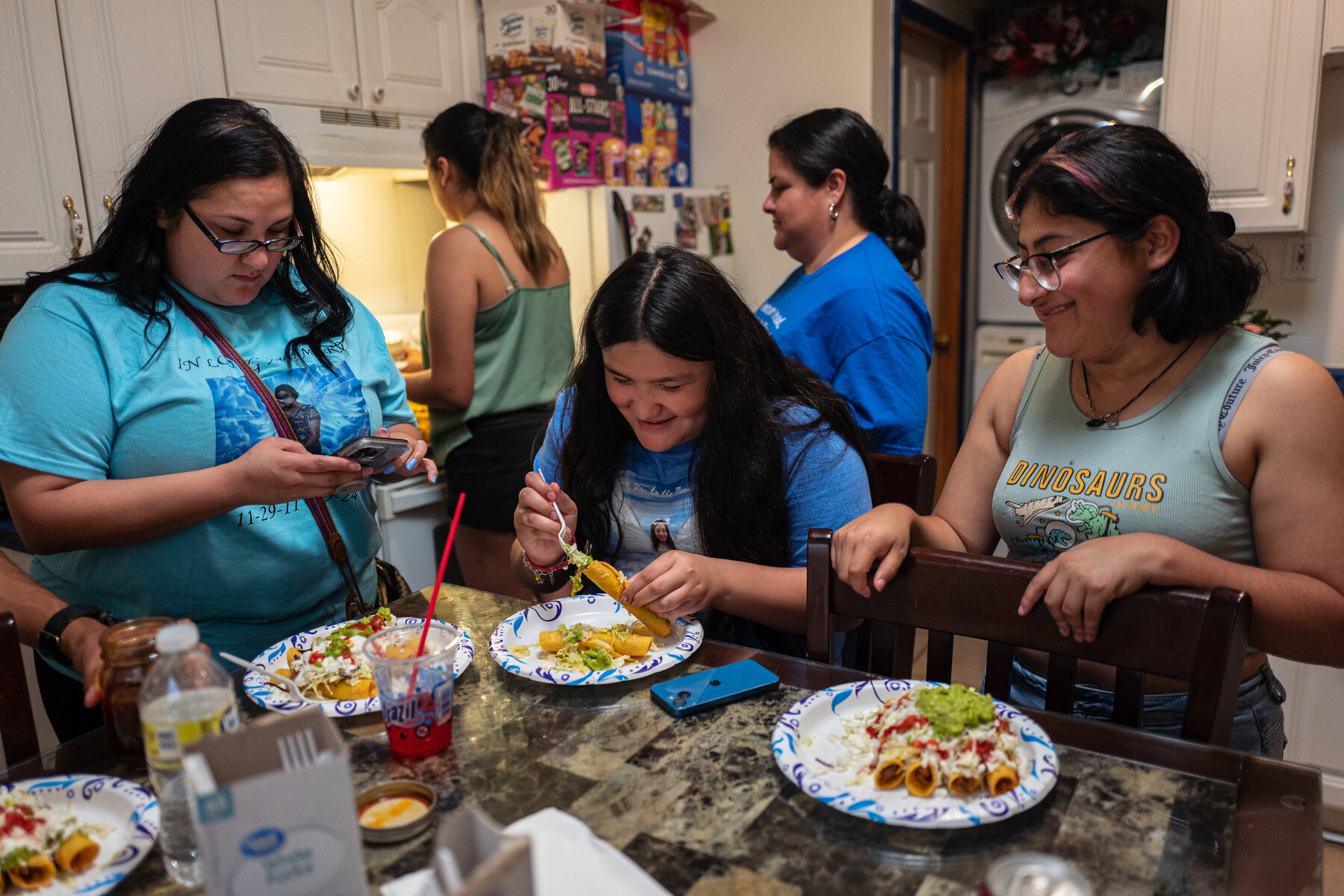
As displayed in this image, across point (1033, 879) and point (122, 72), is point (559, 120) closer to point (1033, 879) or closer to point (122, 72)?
point (122, 72)

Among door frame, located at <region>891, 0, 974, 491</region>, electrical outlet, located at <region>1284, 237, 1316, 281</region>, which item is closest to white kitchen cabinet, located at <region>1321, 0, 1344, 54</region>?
electrical outlet, located at <region>1284, 237, 1316, 281</region>

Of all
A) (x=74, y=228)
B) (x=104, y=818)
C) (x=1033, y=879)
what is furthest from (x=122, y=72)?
(x=1033, y=879)

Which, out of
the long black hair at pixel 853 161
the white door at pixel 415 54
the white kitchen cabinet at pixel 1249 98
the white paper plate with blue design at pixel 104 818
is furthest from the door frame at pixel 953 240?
the white paper plate with blue design at pixel 104 818

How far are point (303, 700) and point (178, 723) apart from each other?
34 centimetres

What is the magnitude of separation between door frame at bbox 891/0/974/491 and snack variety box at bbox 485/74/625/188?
4.93 feet

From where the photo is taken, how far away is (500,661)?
1247 mm

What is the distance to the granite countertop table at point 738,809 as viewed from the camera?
0.83 m

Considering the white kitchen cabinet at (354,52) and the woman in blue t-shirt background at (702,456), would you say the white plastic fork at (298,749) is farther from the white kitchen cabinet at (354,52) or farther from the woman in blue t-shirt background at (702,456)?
the white kitchen cabinet at (354,52)

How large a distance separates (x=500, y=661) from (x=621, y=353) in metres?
0.54

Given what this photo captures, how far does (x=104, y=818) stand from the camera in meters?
0.95

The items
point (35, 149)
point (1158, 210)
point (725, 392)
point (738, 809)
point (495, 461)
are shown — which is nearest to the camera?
point (738, 809)

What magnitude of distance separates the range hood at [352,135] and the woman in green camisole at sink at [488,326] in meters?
0.26

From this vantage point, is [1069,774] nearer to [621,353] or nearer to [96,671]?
[621,353]

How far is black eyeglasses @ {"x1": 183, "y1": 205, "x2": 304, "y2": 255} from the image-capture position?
1.43 meters
